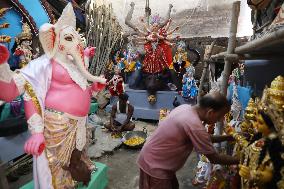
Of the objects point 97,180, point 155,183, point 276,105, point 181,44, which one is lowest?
point 97,180

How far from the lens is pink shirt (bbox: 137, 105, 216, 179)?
6.41ft

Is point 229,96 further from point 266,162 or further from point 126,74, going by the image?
point 126,74

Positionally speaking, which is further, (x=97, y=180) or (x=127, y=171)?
(x=127, y=171)

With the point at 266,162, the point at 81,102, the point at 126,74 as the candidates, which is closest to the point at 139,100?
the point at 126,74

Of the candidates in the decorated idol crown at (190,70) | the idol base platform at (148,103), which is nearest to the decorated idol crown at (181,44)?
the decorated idol crown at (190,70)

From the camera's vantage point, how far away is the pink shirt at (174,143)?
6.41 feet

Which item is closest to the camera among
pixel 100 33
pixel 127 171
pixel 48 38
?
pixel 48 38

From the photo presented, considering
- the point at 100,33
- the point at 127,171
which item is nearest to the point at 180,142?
the point at 127,171

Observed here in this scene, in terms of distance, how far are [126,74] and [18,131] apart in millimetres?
4018

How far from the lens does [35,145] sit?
191 cm

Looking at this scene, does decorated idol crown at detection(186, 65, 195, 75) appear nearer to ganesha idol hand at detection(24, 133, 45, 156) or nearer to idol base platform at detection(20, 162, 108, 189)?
idol base platform at detection(20, 162, 108, 189)

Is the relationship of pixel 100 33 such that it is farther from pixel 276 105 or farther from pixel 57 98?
pixel 276 105

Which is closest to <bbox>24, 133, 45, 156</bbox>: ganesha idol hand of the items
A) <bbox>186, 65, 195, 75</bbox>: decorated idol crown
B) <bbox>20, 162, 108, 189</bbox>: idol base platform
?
<bbox>20, 162, 108, 189</bbox>: idol base platform

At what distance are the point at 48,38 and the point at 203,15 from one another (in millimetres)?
6901
